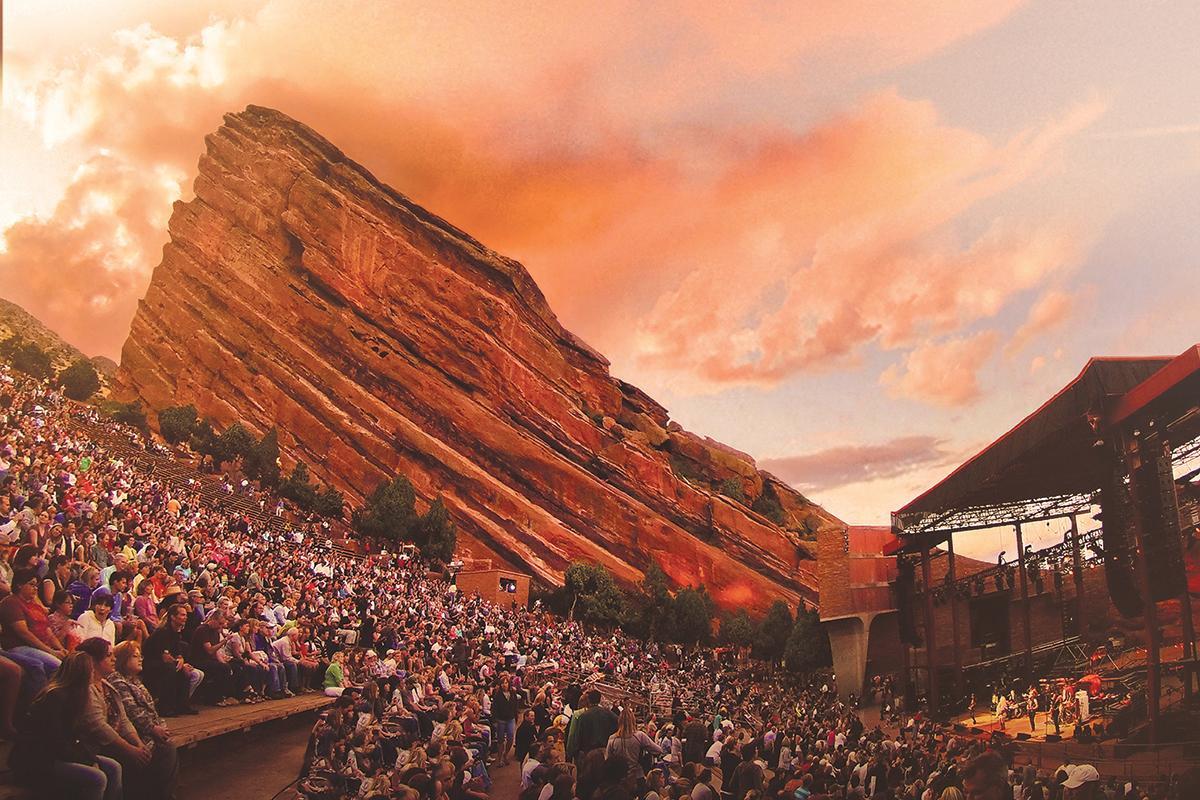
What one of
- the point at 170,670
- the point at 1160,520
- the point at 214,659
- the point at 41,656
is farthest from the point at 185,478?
the point at 1160,520

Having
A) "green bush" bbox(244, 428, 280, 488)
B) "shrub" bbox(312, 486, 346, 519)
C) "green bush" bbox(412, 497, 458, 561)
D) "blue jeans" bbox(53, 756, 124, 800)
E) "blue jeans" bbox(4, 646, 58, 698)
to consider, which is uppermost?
"green bush" bbox(244, 428, 280, 488)

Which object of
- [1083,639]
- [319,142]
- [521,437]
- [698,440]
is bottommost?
[1083,639]

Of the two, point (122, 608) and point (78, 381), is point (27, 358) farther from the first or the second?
point (122, 608)

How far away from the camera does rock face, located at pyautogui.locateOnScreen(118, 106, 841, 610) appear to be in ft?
151

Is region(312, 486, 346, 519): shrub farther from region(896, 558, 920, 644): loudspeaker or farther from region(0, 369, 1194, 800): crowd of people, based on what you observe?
region(896, 558, 920, 644): loudspeaker

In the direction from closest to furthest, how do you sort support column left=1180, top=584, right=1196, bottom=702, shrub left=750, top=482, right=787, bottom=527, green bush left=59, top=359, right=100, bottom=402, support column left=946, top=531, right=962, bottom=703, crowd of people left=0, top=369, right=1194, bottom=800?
1. crowd of people left=0, top=369, right=1194, bottom=800
2. support column left=1180, top=584, right=1196, bottom=702
3. support column left=946, top=531, right=962, bottom=703
4. green bush left=59, top=359, right=100, bottom=402
5. shrub left=750, top=482, right=787, bottom=527

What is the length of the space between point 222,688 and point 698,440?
57.0m

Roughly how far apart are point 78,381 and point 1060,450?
50265 millimetres

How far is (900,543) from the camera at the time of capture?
17.2 m

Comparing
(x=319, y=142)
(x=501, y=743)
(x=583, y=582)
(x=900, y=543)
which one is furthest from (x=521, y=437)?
(x=501, y=743)

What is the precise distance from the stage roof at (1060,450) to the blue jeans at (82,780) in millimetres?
8996

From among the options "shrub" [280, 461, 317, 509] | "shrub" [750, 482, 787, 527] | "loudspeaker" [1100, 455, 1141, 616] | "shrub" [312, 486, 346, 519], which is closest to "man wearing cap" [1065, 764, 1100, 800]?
"loudspeaker" [1100, 455, 1141, 616]

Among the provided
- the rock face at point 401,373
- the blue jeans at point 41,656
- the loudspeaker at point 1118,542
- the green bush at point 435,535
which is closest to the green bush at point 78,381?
the rock face at point 401,373

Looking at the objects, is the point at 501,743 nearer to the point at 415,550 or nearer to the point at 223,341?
the point at 415,550
